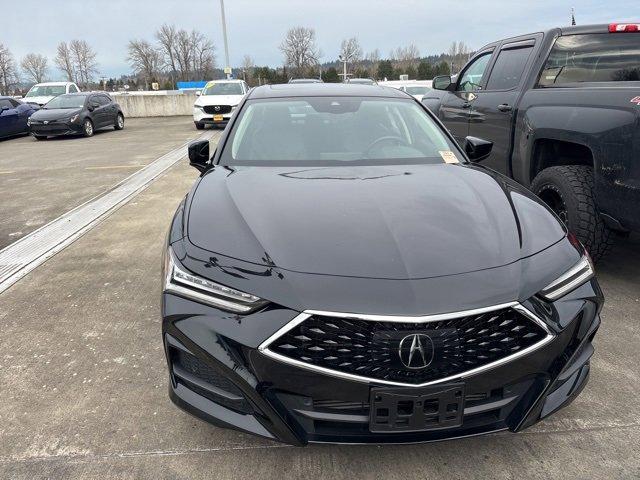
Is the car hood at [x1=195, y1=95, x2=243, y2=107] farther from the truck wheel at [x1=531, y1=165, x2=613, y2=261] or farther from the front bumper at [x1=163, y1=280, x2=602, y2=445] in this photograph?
the front bumper at [x1=163, y1=280, x2=602, y2=445]

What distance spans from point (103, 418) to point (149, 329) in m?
0.89

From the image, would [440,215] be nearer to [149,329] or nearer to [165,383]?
[165,383]

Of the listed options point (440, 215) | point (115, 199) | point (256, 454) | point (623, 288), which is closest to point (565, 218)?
point (623, 288)

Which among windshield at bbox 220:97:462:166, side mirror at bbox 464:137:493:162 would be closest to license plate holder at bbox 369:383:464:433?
windshield at bbox 220:97:462:166

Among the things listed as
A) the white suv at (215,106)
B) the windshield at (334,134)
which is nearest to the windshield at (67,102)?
the white suv at (215,106)

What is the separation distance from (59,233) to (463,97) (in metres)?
4.70

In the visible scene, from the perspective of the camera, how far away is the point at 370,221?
224 centimetres

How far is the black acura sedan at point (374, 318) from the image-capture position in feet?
5.82

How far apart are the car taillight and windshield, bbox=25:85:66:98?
21.4m

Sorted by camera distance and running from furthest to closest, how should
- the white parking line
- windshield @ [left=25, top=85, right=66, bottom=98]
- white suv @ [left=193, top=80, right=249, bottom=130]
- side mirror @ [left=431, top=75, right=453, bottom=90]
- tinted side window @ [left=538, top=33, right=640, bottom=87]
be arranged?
windshield @ [left=25, top=85, right=66, bottom=98] → white suv @ [left=193, top=80, right=249, bottom=130] → side mirror @ [left=431, top=75, right=453, bottom=90] → the white parking line → tinted side window @ [left=538, top=33, right=640, bottom=87]

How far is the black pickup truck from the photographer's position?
131 inches

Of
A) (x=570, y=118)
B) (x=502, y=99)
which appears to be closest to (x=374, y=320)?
(x=570, y=118)

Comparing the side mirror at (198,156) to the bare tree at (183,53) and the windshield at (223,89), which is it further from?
the bare tree at (183,53)

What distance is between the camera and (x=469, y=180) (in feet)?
9.20
